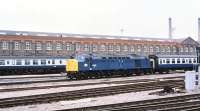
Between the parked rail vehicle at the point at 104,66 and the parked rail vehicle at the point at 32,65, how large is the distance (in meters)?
12.6

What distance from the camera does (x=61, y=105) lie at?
56.8ft

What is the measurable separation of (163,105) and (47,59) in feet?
130

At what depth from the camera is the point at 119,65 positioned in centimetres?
4312

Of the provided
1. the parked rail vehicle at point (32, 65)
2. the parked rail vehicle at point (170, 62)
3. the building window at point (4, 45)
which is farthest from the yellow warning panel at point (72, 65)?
the building window at point (4, 45)

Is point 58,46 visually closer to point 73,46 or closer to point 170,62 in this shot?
point 73,46

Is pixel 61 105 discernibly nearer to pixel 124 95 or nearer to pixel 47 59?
pixel 124 95

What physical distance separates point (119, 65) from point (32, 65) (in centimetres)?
1424

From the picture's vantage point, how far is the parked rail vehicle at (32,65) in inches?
2002

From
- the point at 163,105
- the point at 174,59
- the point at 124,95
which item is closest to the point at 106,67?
the point at 174,59

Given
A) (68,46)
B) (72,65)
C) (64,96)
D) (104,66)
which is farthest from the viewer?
(68,46)

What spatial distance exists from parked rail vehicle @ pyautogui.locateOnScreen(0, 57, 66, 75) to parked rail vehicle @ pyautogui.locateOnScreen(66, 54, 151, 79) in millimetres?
12607

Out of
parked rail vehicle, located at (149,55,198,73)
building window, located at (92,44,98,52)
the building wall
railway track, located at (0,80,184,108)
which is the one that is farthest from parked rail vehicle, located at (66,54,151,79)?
building window, located at (92,44,98,52)

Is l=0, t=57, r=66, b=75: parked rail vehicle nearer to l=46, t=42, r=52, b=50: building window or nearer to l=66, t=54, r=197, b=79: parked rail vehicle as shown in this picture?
l=66, t=54, r=197, b=79: parked rail vehicle

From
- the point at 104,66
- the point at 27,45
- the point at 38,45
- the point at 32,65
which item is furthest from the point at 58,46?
the point at 104,66
